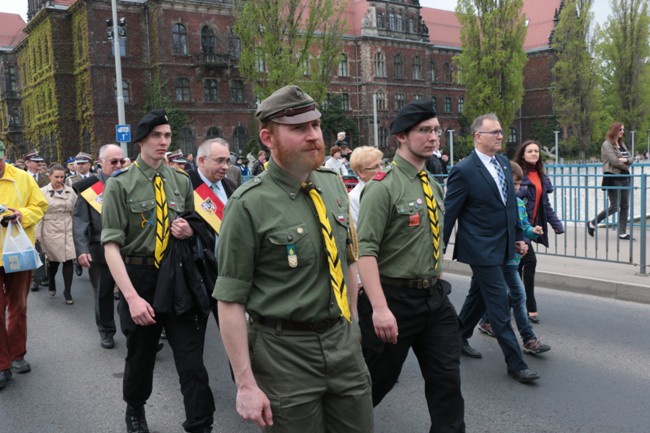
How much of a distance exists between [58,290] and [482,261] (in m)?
8.46

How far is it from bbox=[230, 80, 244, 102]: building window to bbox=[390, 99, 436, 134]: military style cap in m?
48.2

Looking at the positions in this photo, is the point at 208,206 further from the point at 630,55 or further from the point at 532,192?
the point at 630,55

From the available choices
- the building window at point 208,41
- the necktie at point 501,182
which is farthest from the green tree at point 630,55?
the necktie at point 501,182

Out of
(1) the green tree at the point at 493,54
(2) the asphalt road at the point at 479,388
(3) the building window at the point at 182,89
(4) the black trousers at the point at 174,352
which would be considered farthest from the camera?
(1) the green tree at the point at 493,54

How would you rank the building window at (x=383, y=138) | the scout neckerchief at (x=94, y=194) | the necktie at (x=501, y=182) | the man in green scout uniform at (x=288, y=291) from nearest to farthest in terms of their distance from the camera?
the man in green scout uniform at (x=288, y=291), the necktie at (x=501, y=182), the scout neckerchief at (x=94, y=194), the building window at (x=383, y=138)

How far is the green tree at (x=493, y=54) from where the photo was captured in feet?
169

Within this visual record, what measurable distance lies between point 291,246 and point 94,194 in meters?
5.07

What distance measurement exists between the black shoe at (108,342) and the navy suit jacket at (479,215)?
4.18 m

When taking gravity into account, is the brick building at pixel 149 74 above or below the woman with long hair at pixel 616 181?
above

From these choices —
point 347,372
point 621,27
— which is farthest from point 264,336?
point 621,27

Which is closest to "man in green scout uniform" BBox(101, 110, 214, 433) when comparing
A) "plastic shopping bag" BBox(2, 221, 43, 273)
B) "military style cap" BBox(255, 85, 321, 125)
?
"military style cap" BBox(255, 85, 321, 125)

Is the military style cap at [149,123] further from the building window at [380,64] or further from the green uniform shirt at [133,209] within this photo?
the building window at [380,64]

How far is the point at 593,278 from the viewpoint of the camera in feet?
28.3

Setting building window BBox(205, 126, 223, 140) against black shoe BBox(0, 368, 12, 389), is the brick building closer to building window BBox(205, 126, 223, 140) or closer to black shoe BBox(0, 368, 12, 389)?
building window BBox(205, 126, 223, 140)
